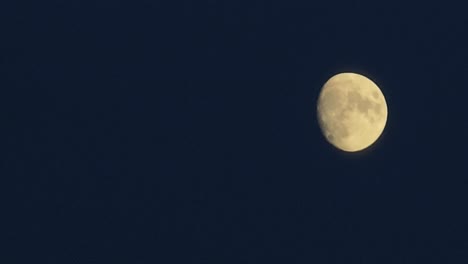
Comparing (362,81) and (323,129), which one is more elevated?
(362,81)

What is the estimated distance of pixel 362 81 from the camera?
68.4 ft

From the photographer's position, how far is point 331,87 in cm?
2058

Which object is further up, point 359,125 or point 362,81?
point 362,81

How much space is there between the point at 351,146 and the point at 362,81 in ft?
4.99

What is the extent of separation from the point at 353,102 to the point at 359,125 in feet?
1.76

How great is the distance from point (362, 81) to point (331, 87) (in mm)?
802

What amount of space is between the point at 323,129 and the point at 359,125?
1.02 meters

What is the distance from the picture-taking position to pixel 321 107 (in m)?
20.5

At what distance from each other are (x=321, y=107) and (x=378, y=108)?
131 cm

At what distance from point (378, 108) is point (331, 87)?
3.83ft

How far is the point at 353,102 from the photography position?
65.8 feet

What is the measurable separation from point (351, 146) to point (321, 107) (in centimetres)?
112

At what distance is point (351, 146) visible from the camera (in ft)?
67.7

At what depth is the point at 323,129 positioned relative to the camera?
20.6 meters
